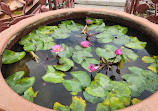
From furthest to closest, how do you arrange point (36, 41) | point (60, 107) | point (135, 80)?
point (36, 41) < point (135, 80) < point (60, 107)

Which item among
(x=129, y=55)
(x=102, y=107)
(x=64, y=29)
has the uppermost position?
(x=64, y=29)

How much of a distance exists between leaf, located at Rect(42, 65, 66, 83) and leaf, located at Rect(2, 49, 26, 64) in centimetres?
20

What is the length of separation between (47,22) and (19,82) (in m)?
0.51

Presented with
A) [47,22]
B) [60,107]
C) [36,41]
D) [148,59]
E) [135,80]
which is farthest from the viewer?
[47,22]

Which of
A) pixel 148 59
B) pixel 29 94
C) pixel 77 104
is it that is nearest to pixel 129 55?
pixel 148 59

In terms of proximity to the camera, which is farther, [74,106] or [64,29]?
[64,29]

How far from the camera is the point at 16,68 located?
0.65 metres

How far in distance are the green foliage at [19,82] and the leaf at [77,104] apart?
22 cm

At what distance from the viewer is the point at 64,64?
2.17 ft

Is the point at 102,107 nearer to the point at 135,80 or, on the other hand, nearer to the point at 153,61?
the point at 135,80

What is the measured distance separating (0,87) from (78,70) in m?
0.35

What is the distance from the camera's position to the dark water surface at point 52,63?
52cm

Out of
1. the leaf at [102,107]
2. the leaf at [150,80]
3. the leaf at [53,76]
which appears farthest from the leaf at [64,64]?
the leaf at [150,80]

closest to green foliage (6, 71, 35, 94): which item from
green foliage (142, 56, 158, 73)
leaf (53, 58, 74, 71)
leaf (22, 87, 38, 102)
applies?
leaf (22, 87, 38, 102)
